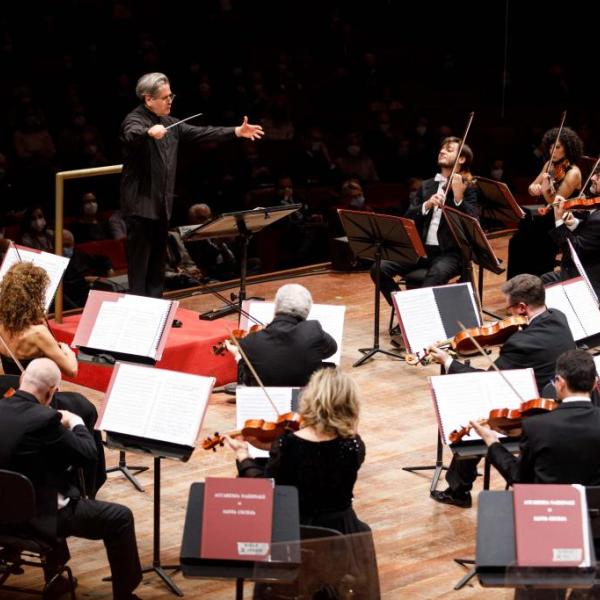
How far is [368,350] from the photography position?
7730 millimetres

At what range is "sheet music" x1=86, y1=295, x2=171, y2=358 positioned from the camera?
19.2ft

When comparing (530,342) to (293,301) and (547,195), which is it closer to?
(293,301)

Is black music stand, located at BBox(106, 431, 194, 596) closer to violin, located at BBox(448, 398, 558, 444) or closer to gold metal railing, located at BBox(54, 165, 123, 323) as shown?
violin, located at BBox(448, 398, 558, 444)

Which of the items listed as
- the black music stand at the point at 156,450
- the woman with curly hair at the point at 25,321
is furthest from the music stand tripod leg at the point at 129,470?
the black music stand at the point at 156,450

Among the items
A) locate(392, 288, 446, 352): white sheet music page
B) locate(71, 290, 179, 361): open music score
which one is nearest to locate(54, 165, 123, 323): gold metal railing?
locate(71, 290, 179, 361): open music score

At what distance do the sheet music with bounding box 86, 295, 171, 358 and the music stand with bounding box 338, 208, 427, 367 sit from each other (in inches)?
76.3

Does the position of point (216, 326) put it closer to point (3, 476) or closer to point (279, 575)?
point (3, 476)

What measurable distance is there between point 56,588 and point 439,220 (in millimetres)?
4016

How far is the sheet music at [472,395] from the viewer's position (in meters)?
4.88

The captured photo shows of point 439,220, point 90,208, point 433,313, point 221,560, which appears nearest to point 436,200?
point 439,220

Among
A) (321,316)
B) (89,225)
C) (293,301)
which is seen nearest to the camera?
(293,301)

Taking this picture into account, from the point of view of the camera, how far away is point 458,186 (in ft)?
25.4

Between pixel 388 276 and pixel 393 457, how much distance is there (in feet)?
6.42

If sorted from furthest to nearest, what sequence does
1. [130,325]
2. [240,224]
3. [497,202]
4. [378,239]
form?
[497,202]
[378,239]
[240,224]
[130,325]
